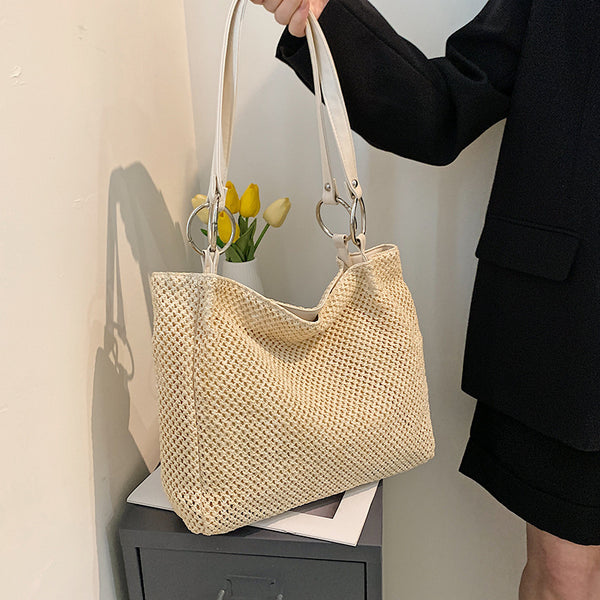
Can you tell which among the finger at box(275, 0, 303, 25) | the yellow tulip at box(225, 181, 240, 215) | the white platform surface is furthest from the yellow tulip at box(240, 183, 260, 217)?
the white platform surface

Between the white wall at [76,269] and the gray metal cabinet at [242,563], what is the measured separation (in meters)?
0.04

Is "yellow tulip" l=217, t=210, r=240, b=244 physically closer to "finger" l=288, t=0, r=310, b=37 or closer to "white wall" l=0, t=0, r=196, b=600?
"white wall" l=0, t=0, r=196, b=600

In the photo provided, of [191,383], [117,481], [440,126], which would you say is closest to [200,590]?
[117,481]

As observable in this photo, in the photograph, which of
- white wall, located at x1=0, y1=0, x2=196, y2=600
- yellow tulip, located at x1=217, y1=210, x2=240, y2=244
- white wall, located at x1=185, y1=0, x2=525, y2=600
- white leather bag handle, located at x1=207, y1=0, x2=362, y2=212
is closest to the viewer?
white wall, located at x1=0, y1=0, x2=196, y2=600

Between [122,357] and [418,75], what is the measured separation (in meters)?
0.49

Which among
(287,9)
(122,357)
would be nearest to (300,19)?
(287,9)

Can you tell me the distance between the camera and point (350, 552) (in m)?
0.63

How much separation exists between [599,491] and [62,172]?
739mm

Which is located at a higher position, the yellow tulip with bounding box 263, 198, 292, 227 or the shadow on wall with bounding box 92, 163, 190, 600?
the yellow tulip with bounding box 263, 198, 292, 227

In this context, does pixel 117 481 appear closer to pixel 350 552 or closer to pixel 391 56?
pixel 350 552

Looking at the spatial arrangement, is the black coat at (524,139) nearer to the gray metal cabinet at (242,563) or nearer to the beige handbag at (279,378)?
the beige handbag at (279,378)

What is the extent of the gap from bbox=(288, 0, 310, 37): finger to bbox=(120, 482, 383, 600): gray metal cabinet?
0.53 metres

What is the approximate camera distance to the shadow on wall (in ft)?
2.21

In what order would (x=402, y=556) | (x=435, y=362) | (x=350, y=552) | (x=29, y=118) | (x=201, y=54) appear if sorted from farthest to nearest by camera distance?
(x=402, y=556) → (x=435, y=362) → (x=201, y=54) → (x=350, y=552) → (x=29, y=118)
